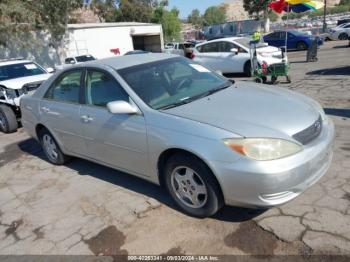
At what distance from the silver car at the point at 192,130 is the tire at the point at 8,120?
3505 millimetres

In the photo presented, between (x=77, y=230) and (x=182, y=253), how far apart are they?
1.23m

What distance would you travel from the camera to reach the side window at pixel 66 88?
455 centimetres

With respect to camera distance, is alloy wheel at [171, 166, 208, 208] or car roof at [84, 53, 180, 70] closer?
alloy wheel at [171, 166, 208, 208]

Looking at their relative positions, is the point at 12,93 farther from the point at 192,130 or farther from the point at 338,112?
the point at 338,112

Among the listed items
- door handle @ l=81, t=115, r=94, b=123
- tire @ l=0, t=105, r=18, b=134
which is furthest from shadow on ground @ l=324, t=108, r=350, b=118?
tire @ l=0, t=105, r=18, b=134

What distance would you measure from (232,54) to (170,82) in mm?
9335

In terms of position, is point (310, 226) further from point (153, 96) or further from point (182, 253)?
point (153, 96)

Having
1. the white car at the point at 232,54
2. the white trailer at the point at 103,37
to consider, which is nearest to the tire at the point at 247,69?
the white car at the point at 232,54

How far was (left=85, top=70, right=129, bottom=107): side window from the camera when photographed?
12.9ft

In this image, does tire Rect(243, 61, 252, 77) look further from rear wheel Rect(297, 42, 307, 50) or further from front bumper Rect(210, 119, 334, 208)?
rear wheel Rect(297, 42, 307, 50)

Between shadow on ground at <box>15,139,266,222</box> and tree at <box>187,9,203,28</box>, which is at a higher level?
tree at <box>187,9,203,28</box>

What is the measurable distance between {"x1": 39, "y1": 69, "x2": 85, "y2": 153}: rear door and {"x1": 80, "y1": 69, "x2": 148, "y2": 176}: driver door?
0.57ft

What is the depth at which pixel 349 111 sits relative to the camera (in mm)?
6508

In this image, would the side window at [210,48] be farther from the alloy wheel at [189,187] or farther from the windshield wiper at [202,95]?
the alloy wheel at [189,187]
